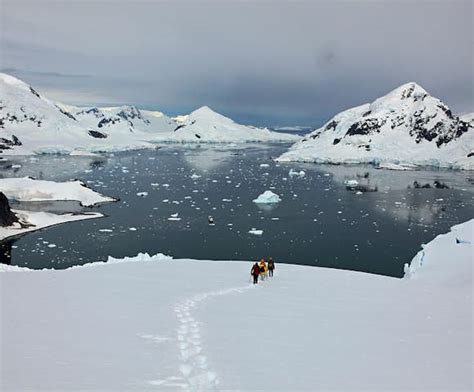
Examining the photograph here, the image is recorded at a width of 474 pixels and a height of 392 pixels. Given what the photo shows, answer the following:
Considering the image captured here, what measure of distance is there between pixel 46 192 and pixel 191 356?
5237 cm

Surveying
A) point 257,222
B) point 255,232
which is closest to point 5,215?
point 255,232

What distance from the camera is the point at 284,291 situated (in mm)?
15938

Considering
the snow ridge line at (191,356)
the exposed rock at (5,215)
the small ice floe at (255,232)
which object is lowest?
the small ice floe at (255,232)

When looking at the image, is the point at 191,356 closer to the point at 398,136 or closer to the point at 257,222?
the point at 257,222

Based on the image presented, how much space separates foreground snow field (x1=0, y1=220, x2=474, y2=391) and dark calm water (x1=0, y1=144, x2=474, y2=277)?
16.9 meters

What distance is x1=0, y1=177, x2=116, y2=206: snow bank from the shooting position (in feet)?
179

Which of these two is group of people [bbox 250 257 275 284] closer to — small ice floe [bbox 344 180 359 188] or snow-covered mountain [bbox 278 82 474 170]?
small ice floe [bbox 344 180 359 188]

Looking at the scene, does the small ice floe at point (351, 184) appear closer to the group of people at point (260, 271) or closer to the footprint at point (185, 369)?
the group of people at point (260, 271)

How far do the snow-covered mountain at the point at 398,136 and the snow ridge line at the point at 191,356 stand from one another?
10998 centimetres

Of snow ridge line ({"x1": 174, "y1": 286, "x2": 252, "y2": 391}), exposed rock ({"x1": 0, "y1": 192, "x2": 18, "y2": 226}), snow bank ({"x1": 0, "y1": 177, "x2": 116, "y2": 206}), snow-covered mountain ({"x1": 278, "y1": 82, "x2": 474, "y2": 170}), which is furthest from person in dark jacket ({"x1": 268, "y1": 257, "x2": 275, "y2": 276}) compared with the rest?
snow-covered mountain ({"x1": 278, "y1": 82, "x2": 474, "y2": 170})

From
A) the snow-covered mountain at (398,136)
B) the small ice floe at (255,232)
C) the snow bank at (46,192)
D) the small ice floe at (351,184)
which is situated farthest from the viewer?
the snow-covered mountain at (398,136)

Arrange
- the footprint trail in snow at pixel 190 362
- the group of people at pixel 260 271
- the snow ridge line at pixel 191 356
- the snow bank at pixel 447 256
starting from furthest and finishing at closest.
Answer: the snow bank at pixel 447 256
the group of people at pixel 260 271
the snow ridge line at pixel 191 356
the footprint trail in snow at pixel 190 362

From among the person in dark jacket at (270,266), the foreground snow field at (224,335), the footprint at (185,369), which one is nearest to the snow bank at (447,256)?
the foreground snow field at (224,335)

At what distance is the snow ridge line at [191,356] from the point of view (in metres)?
7.44
